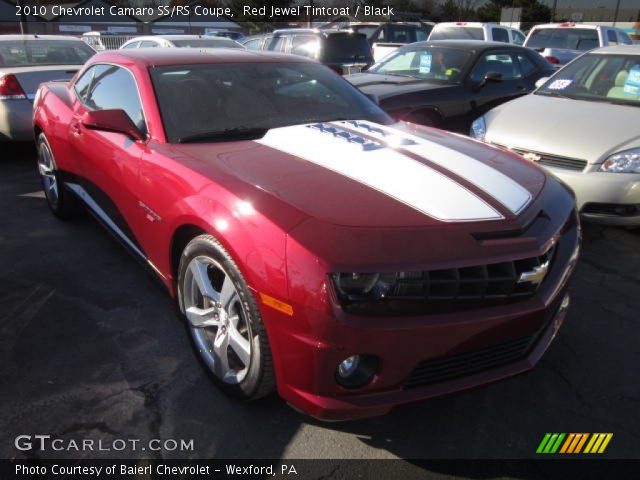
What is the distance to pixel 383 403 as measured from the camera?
6.26 ft

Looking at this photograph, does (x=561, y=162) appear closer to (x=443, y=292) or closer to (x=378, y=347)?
(x=443, y=292)

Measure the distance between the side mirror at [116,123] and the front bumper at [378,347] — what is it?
1.52m

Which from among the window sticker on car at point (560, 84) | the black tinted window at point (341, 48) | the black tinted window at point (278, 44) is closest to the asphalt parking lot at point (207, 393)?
the window sticker on car at point (560, 84)

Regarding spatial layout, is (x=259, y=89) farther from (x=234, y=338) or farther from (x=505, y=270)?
(x=505, y=270)

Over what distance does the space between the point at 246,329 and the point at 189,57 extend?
1965 millimetres

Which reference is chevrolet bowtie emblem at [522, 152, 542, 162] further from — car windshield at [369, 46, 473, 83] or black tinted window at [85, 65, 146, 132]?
black tinted window at [85, 65, 146, 132]

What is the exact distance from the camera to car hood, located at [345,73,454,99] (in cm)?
617

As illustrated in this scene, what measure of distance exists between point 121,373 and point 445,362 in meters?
1.60

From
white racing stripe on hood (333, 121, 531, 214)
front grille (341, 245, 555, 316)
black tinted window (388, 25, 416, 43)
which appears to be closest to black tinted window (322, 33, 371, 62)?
black tinted window (388, 25, 416, 43)

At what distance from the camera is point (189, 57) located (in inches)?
132

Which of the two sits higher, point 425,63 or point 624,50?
point 624,50

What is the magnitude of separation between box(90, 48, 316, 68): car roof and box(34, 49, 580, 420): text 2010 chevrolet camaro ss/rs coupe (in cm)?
4

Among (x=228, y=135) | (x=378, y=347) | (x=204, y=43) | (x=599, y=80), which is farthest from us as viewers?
(x=204, y=43)

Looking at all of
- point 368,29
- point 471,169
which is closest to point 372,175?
point 471,169
